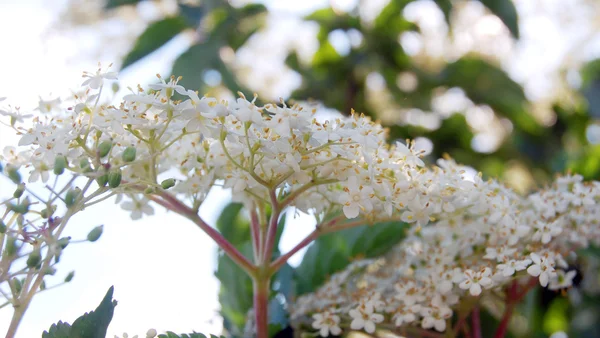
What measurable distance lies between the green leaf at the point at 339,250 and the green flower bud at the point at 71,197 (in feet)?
1.53

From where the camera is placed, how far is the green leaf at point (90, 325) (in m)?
0.53

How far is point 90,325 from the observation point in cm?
54

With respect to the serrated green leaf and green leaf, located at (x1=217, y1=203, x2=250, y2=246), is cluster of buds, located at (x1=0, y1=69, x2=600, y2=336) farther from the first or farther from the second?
green leaf, located at (x1=217, y1=203, x2=250, y2=246)

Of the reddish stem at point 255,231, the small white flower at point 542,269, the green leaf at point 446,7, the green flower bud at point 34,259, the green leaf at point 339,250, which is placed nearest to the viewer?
the green flower bud at point 34,259

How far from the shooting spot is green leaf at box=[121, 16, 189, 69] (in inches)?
51.9

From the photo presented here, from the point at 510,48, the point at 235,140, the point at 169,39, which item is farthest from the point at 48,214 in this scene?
the point at 510,48

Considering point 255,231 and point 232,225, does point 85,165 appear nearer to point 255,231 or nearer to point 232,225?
point 255,231

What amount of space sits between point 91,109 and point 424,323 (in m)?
0.41

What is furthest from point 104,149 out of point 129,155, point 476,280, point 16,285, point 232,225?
point 232,225

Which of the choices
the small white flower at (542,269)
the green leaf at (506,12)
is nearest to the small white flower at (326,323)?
the small white flower at (542,269)

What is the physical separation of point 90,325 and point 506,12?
117 cm

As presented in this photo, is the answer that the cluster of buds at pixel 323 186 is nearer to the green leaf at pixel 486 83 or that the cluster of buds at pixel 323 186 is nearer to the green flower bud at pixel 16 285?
the green flower bud at pixel 16 285

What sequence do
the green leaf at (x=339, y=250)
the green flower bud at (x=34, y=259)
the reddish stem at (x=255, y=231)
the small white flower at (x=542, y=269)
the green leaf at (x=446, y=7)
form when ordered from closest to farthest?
the green flower bud at (x=34, y=259)
the small white flower at (x=542, y=269)
the reddish stem at (x=255, y=231)
the green leaf at (x=339, y=250)
the green leaf at (x=446, y=7)

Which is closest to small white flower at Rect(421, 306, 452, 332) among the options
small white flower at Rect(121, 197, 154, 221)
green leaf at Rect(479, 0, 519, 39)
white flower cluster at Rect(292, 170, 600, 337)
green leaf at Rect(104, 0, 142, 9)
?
white flower cluster at Rect(292, 170, 600, 337)
